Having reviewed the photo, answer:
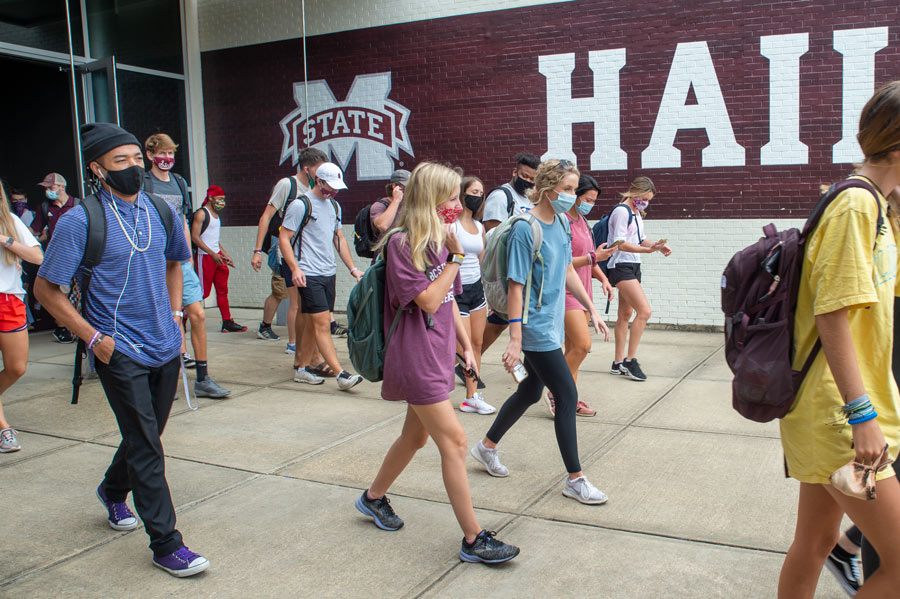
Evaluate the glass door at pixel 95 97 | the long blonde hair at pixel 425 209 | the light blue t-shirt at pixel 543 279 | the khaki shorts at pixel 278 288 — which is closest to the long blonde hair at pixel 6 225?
the long blonde hair at pixel 425 209

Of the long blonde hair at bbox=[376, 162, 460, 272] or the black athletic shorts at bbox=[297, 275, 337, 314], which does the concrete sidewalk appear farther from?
the long blonde hair at bbox=[376, 162, 460, 272]

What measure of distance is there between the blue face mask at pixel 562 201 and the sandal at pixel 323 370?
365 centimetres

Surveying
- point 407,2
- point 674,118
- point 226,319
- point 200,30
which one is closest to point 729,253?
point 674,118

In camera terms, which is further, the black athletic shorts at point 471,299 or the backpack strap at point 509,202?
the backpack strap at point 509,202

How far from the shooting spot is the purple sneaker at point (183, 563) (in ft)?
11.0

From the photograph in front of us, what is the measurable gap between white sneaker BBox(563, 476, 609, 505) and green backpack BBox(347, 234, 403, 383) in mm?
1320

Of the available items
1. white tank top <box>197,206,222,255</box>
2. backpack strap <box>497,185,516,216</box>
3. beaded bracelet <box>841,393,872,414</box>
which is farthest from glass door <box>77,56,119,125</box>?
beaded bracelet <box>841,393,872,414</box>

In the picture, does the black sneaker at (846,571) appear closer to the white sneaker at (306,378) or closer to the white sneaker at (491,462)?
the white sneaker at (491,462)

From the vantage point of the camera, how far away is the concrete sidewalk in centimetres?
334

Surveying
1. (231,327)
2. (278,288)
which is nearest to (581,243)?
(278,288)

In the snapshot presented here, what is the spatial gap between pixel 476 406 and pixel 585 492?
2.04 m

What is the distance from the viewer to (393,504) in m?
4.24

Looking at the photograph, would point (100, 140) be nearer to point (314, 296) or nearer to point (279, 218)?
point (314, 296)

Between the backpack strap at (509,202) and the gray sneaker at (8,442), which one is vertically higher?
the backpack strap at (509,202)
